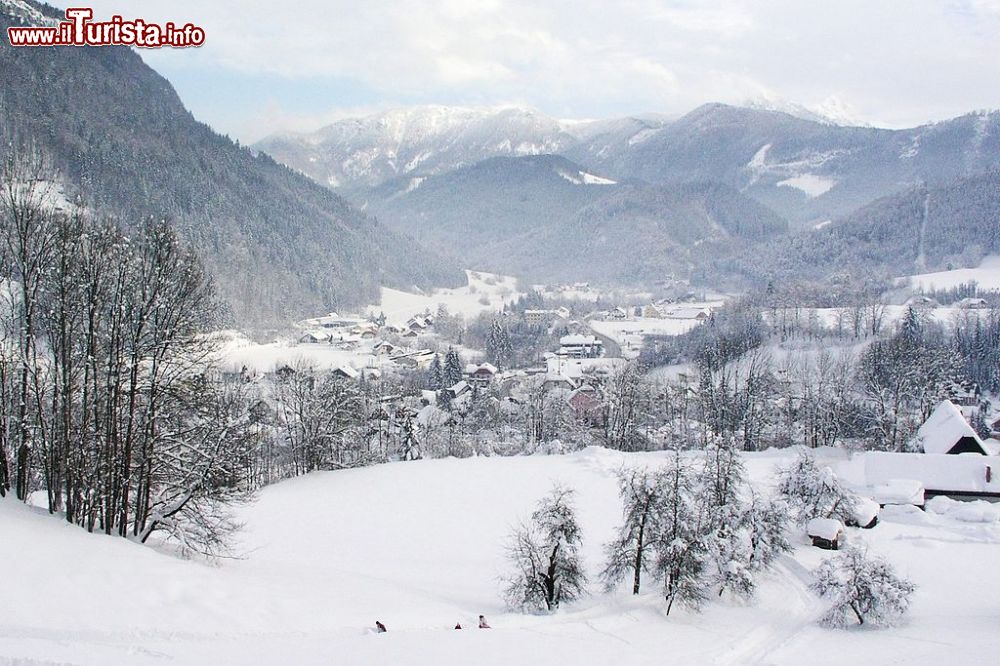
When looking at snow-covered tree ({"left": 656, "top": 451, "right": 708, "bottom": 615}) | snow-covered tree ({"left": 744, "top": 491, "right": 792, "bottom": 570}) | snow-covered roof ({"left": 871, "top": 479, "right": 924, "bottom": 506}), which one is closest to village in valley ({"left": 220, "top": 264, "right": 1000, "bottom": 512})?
snow-covered roof ({"left": 871, "top": 479, "right": 924, "bottom": 506})

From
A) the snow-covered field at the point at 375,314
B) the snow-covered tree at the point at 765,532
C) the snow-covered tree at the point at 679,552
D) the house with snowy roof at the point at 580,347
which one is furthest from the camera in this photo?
the house with snowy roof at the point at 580,347

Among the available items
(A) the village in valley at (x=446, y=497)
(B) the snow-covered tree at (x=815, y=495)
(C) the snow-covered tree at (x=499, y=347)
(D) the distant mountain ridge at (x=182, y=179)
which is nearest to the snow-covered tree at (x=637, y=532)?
(A) the village in valley at (x=446, y=497)

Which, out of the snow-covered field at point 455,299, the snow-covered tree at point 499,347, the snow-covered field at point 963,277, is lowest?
the snow-covered tree at point 499,347

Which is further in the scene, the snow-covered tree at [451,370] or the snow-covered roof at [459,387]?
the snow-covered tree at [451,370]

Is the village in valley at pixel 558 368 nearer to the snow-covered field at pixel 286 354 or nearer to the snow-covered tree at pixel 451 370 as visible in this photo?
the snow-covered tree at pixel 451 370

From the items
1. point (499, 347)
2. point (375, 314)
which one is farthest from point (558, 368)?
point (375, 314)

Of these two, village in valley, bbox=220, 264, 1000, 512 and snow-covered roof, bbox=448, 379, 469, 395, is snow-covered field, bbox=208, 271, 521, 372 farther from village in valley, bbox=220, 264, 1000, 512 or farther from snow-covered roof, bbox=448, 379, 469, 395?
snow-covered roof, bbox=448, 379, 469, 395

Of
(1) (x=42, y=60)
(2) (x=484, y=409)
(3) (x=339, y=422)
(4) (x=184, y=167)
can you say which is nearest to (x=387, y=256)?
(4) (x=184, y=167)

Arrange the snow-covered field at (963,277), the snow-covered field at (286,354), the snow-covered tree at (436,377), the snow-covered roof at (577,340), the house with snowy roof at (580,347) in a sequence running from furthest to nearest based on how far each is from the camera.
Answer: the snow-covered field at (963,277)
the snow-covered roof at (577,340)
the house with snowy roof at (580,347)
the snow-covered field at (286,354)
the snow-covered tree at (436,377)
